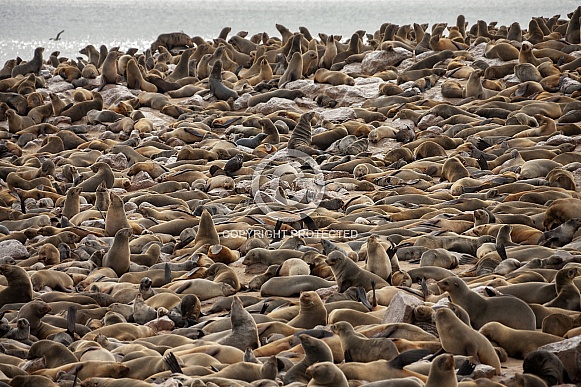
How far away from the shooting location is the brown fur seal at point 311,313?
18.1 ft

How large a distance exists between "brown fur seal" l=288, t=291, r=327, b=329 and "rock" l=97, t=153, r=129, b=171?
731cm

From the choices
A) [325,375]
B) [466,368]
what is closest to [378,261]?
[466,368]

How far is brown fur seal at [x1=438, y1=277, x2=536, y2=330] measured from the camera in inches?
199

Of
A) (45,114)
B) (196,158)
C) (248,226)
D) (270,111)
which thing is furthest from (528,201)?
(45,114)

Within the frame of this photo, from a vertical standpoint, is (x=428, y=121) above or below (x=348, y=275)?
above

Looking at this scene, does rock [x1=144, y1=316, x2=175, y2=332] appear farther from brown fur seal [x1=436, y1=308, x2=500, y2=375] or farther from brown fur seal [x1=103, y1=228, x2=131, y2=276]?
brown fur seal [x1=436, y1=308, x2=500, y2=375]

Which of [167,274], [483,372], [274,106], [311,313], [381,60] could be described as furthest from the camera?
[381,60]

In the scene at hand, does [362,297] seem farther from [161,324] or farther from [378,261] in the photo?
[161,324]

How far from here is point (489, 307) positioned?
5.18 m

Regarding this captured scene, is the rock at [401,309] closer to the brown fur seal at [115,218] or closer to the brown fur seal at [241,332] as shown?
the brown fur seal at [241,332]

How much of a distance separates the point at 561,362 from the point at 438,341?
2.61ft

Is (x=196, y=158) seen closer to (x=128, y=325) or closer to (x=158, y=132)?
(x=158, y=132)

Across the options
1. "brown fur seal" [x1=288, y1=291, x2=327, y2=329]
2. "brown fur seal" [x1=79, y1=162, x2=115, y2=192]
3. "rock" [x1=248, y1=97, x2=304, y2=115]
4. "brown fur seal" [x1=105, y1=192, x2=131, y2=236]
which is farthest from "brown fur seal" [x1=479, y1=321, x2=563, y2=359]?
"rock" [x1=248, y1=97, x2=304, y2=115]

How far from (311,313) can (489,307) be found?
1204mm
